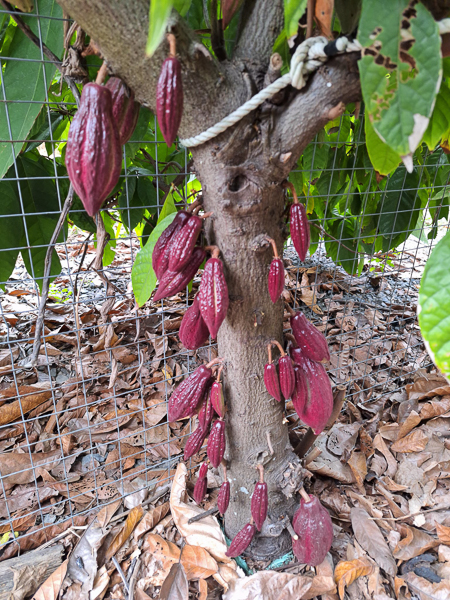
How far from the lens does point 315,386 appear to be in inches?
33.6

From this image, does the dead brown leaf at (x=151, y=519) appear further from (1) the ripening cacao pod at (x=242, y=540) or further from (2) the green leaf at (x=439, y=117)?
(2) the green leaf at (x=439, y=117)

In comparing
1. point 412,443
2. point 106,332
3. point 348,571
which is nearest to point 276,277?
point 348,571

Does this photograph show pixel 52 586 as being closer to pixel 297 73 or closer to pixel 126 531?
pixel 126 531

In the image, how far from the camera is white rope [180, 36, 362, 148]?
0.55m

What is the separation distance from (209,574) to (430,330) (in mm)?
901

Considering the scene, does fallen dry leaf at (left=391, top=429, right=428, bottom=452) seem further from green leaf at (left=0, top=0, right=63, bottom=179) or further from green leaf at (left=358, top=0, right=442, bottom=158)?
green leaf at (left=0, top=0, right=63, bottom=179)

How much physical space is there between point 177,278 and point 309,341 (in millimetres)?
322

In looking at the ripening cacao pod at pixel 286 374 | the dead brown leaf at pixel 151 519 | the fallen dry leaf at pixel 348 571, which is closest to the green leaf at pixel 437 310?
the ripening cacao pod at pixel 286 374

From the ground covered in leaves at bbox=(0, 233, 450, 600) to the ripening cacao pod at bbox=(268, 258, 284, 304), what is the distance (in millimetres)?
484

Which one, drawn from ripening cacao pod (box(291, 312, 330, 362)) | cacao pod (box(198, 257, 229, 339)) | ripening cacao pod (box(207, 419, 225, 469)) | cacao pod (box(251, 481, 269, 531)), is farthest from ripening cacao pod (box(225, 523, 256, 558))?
cacao pod (box(198, 257, 229, 339))

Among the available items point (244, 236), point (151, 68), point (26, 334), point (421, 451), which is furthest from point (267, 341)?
point (26, 334)

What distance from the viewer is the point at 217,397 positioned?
0.86m

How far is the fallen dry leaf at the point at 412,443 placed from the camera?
138 cm

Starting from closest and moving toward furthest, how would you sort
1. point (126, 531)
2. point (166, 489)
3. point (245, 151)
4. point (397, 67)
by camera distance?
point (397, 67), point (245, 151), point (126, 531), point (166, 489)
